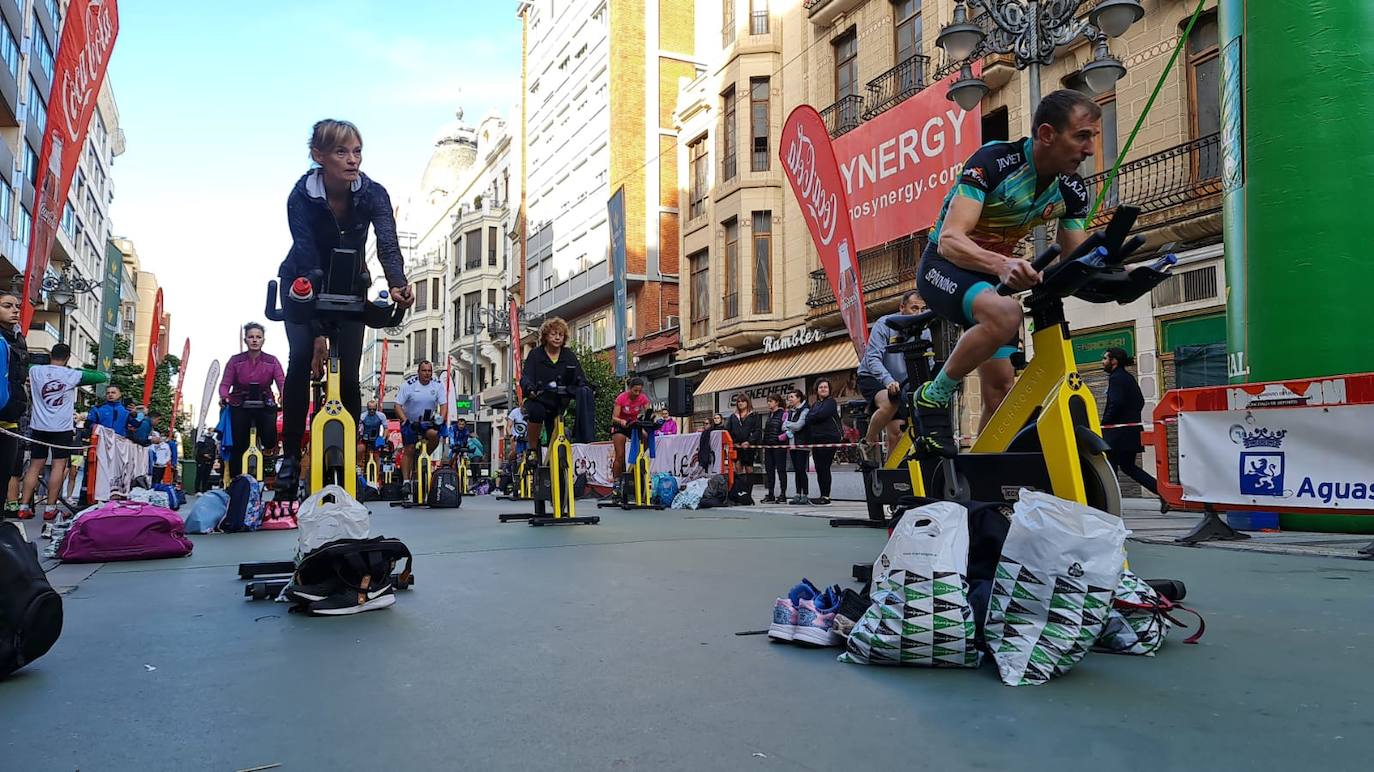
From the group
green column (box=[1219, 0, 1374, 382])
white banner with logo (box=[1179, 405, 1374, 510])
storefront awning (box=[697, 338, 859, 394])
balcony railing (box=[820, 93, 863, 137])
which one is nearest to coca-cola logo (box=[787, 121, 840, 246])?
green column (box=[1219, 0, 1374, 382])

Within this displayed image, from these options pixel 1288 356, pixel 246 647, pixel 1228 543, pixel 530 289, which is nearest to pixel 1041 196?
pixel 246 647

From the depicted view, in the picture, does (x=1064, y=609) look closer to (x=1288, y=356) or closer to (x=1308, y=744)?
(x=1308, y=744)

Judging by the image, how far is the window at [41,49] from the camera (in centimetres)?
3931

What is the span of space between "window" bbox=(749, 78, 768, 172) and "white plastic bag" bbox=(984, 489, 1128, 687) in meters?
26.0

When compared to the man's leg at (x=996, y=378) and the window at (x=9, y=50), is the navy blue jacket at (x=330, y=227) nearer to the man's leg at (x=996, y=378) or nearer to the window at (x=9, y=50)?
the man's leg at (x=996, y=378)

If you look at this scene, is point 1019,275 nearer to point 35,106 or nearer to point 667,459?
point 667,459

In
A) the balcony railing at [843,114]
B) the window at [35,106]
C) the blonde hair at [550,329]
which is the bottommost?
the blonde hair at [550,329]

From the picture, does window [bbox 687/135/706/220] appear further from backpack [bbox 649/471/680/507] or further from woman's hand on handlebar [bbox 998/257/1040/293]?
woman's hand on handlebar [bbox 998/257/1040/293]

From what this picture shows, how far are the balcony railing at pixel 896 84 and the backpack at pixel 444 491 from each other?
521 inches

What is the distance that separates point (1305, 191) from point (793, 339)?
18.7m

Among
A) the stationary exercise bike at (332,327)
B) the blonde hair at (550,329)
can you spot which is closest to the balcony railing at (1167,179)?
the blonde hair at (550,329)

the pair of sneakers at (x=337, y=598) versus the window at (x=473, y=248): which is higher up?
the window at (x=473, y=248)

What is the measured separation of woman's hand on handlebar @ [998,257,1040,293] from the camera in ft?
11.0

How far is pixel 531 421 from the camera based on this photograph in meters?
9.21
